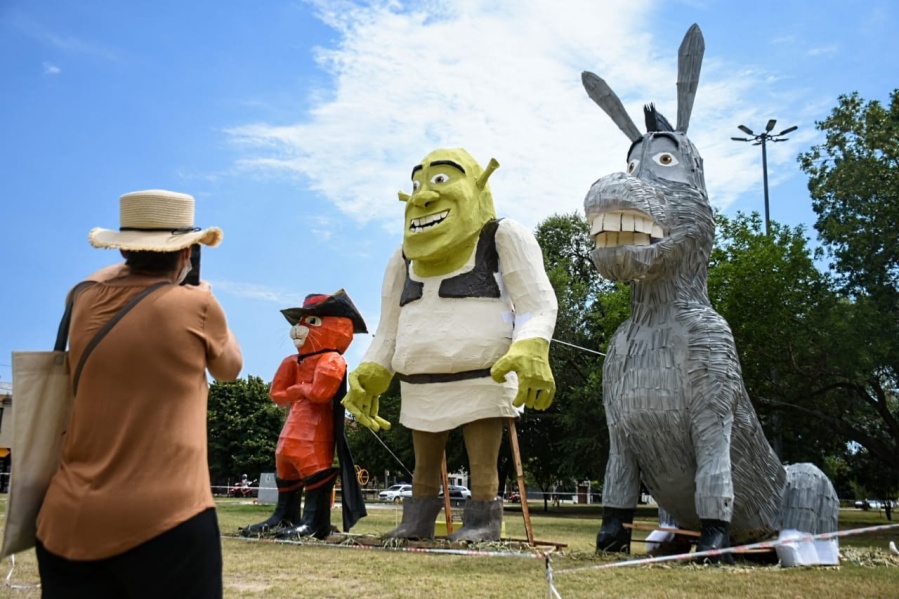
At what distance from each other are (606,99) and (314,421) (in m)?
3.47

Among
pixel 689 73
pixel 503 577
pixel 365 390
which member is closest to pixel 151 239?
pixel 503 577

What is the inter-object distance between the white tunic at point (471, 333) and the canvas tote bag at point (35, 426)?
383 centimetres

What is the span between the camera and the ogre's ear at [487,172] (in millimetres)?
6234

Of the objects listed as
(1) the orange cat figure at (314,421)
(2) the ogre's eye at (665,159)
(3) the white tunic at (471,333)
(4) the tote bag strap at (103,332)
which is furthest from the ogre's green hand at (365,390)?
(4) the tote bag strap at (103,332)

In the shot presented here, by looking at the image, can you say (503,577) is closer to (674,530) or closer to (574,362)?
(674,530)

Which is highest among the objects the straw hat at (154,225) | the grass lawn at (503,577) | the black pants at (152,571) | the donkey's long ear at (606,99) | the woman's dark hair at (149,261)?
the donkey's long ear at (606,99)

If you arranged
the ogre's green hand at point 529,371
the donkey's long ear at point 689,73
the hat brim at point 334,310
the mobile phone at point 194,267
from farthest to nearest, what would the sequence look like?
1. the hat brim at point 334,310
2. the donkey's long ear at point 689,73
3. the ogre's green hand at point 529,371
4. the mobile phone at point 194,267

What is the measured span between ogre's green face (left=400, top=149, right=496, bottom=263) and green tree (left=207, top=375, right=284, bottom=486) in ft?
77.2

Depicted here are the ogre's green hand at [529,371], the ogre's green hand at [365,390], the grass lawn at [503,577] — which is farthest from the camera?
the ogre's green hand at [365,390]

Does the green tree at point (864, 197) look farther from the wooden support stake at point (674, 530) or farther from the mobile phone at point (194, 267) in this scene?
the mobile phone at point (194, 267)

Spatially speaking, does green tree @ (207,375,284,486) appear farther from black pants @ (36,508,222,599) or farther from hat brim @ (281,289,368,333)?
black pants @ (36,508,222,599)

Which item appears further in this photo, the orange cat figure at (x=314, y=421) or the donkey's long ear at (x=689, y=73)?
the orange cat figure at (x=314, y=421)

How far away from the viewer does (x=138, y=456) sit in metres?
2.02

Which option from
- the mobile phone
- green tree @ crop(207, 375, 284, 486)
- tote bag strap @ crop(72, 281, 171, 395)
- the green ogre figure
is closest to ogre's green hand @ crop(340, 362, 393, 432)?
the green ogre figure
